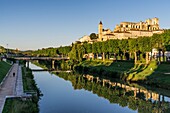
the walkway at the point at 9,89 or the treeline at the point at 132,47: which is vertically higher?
the treeline at the point at 132,47

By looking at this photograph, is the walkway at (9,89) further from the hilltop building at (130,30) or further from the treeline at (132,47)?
the hilltop building at (130,30)

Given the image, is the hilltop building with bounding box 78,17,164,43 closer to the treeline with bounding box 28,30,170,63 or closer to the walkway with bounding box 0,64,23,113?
the treeline with bounding box 28,30,170,63


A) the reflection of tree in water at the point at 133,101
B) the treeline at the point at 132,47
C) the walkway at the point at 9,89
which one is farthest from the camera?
the treeline at the point at 132,47

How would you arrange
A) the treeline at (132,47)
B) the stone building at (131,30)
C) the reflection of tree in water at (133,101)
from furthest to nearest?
the stone building at (131,30) < the treeline at (132,47) < the reflection of tree in water at (133,101)

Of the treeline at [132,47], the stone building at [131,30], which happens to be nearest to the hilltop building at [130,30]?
the stone building at [131,30]

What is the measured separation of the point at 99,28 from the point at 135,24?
28563 millimetres

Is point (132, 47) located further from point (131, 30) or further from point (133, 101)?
point (131, 30)

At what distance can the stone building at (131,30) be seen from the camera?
14550cm

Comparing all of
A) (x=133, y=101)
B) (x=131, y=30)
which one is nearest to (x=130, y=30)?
(x=131, y=30)

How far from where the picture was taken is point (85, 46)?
92688 millimetres

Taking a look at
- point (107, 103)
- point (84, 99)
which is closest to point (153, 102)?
point (107, 103)

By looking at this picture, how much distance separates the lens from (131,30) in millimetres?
152500

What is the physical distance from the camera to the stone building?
146 meters

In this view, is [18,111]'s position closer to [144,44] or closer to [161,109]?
[161,109]
